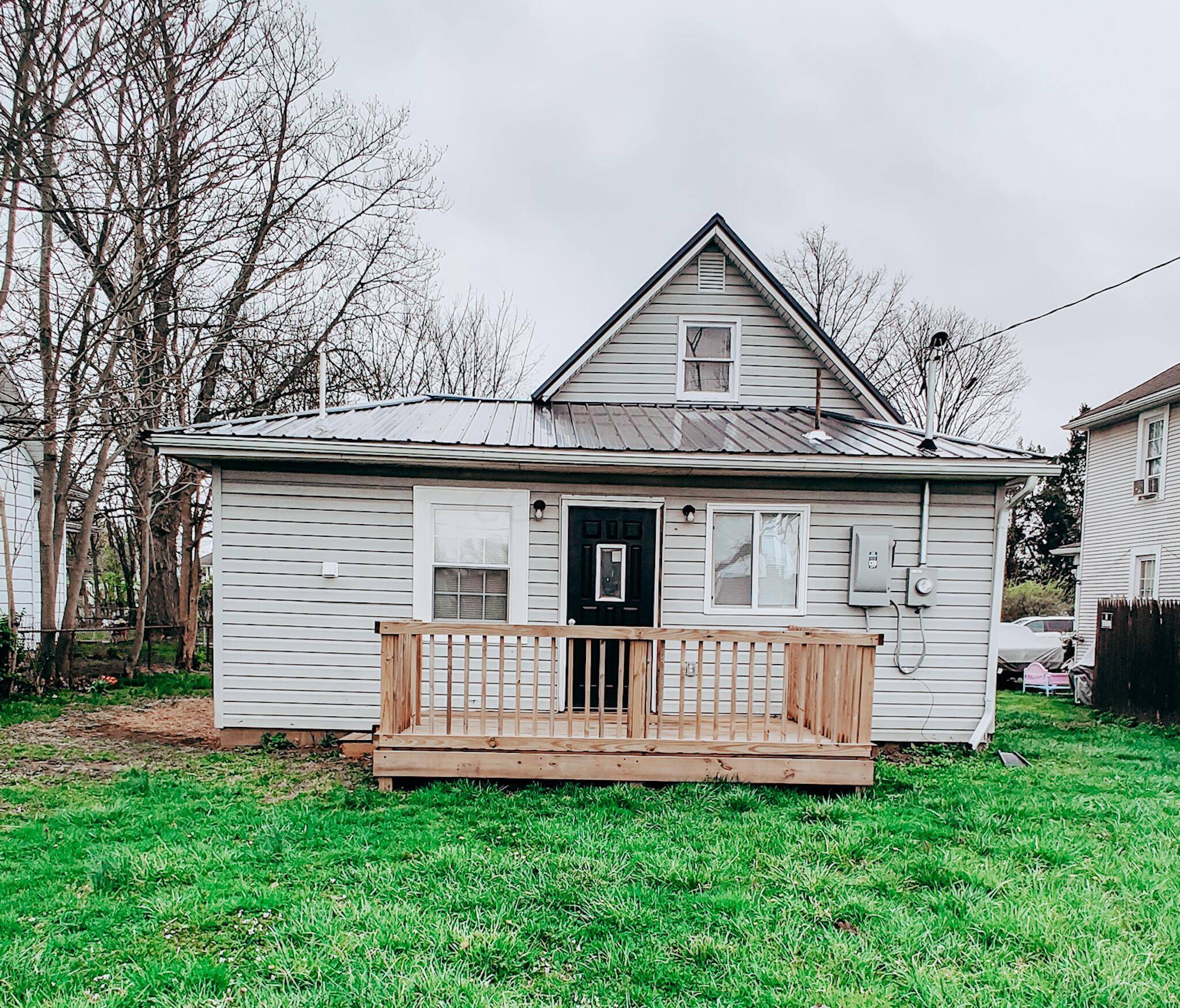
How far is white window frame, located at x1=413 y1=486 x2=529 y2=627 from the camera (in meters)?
6.64

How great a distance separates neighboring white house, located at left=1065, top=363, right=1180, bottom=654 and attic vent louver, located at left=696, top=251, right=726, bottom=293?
9.91 metres

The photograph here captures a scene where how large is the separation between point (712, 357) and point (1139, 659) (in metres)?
7.61

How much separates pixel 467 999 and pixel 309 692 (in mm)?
4551

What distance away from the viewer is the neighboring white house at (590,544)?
648cm

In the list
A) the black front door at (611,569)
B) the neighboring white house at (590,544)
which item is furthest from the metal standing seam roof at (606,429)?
the black front door at (611,569)

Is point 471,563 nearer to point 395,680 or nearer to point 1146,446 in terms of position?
point 395,680

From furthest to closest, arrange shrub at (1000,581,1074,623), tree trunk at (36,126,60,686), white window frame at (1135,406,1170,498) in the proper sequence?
shrub at (1000,581,1074,623) < white window frame at (1135,406,1170,498) < tree trunk at (36,126,60,686)

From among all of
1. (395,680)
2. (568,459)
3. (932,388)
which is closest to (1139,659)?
(932,388)

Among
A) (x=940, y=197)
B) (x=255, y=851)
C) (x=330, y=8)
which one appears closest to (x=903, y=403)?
(x=940, y=197)

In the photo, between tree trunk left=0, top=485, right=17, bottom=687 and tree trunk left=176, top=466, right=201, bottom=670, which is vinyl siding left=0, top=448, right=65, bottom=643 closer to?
tree trunk left=0, top=485, right=17, bottom=687

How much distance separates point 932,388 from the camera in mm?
6566

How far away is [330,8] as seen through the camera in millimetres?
11242

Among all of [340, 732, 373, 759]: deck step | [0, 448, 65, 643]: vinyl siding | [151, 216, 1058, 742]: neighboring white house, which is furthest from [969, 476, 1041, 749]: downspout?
[0, 448, 65, 643]: vinyl siding

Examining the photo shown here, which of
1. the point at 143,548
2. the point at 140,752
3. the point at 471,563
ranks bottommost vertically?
the point at 140,752
